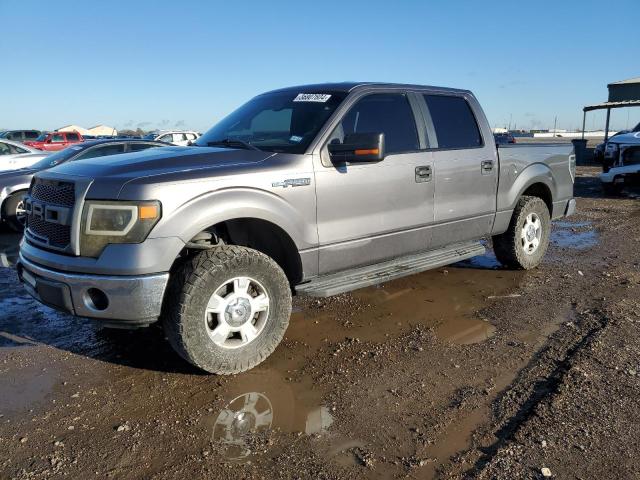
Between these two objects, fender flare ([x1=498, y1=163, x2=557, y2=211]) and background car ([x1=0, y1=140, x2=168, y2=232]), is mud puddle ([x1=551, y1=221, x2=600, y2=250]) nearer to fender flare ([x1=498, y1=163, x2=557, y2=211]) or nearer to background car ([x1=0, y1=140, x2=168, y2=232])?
fender flare ([x1=498, y1=163, x2=557, y2=211])

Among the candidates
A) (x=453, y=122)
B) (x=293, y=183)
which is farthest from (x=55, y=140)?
(x=293, y=183)

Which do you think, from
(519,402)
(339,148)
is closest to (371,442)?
(519,402)

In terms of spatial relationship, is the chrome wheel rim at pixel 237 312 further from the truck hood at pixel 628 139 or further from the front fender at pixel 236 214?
the truck hood at pixel 628 139

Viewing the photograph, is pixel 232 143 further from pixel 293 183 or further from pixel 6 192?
pixel 6 192

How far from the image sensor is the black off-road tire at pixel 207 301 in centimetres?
317

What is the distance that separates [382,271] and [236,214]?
1.48 m

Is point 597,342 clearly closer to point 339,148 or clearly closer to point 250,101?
point 339,148

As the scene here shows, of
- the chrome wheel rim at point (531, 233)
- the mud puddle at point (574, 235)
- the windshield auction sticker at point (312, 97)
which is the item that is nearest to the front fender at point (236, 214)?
the windshield auction sticker at point (312, 97)

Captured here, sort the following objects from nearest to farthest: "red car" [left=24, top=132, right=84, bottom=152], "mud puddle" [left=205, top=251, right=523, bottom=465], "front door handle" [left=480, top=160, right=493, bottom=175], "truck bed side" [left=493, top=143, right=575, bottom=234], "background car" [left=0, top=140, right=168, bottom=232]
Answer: "mud puddle" [left=205, top=251, right=523, bottom=465]
"front door handle" [left=480, top=160, right=493, bottom=175]
"truck bed side" [left=493, top=143, right=575, bottom=234]
"background car" [left=0, top=140, right=168, bottom=232]
"red car" [left=24, top=132, right=84, bottom=152]

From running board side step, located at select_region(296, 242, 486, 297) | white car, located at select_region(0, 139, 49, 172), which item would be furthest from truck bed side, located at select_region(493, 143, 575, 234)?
white car, located at select_region(0, 139, 49, 172)

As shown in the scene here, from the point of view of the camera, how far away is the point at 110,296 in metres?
3.04

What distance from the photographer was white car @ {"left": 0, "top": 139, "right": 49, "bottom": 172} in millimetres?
11203

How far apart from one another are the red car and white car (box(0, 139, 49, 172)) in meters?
15.7

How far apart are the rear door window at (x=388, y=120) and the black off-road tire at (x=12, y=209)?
6.88 meters
